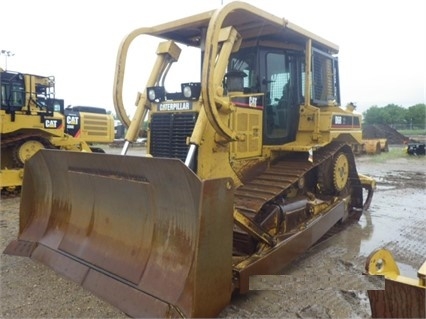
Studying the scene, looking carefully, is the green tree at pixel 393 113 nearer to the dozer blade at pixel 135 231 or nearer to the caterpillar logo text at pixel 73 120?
the caterpillar logo text at pixel 73 120

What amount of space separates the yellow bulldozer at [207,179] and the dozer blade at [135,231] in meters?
0.01

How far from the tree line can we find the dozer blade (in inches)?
1931

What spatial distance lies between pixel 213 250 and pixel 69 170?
A: 6.16 ft

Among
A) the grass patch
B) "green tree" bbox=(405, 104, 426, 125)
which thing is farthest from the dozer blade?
"green tree" bbox=(405, 104, 426, 125)

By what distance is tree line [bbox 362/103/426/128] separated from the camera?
163 feet

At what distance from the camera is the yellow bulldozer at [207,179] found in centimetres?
276

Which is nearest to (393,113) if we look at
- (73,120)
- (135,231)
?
(73,120)

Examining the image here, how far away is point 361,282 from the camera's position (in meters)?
3.56

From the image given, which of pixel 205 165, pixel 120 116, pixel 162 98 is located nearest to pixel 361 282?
pixel 205 165

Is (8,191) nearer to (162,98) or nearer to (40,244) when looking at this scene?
(40,244)

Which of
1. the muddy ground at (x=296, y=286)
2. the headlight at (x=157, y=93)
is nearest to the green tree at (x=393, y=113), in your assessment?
the muddy ground at (x=296, y=286)

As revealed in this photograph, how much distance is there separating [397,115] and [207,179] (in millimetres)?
60773

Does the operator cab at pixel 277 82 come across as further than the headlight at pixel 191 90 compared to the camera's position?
Yes

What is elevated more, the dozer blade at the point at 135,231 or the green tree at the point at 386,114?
the green tree at the point at 386,114
